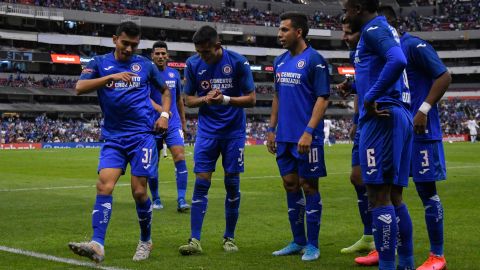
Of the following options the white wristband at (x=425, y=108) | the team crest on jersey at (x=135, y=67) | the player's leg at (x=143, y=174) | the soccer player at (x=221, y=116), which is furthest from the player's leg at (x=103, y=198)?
the white wristband at (x=425, y=108)

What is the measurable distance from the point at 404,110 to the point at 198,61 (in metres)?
3.26

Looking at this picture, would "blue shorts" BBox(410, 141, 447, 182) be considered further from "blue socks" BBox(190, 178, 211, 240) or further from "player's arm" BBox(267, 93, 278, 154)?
"blue socks" BBox(190, 178, 211, 240)

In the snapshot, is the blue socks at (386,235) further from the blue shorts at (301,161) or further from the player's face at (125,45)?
the player's face at (125,45)

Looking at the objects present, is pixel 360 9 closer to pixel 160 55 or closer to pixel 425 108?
pixel 425 108

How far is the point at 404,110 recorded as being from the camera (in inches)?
221

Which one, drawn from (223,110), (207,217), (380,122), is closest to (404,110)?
(380,122)

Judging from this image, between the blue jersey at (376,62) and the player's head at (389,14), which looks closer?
the blue jersey at (376,62)

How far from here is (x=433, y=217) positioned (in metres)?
6.46

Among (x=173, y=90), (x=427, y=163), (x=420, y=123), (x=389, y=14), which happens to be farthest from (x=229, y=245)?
(x=173, y=90)

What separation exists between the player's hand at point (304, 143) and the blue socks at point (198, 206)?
1.42 metres

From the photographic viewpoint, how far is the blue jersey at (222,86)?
8.07m

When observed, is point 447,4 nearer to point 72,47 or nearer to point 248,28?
point 248,28

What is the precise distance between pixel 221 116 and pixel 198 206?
1.12 m

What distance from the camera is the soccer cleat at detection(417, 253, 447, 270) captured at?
626cm
